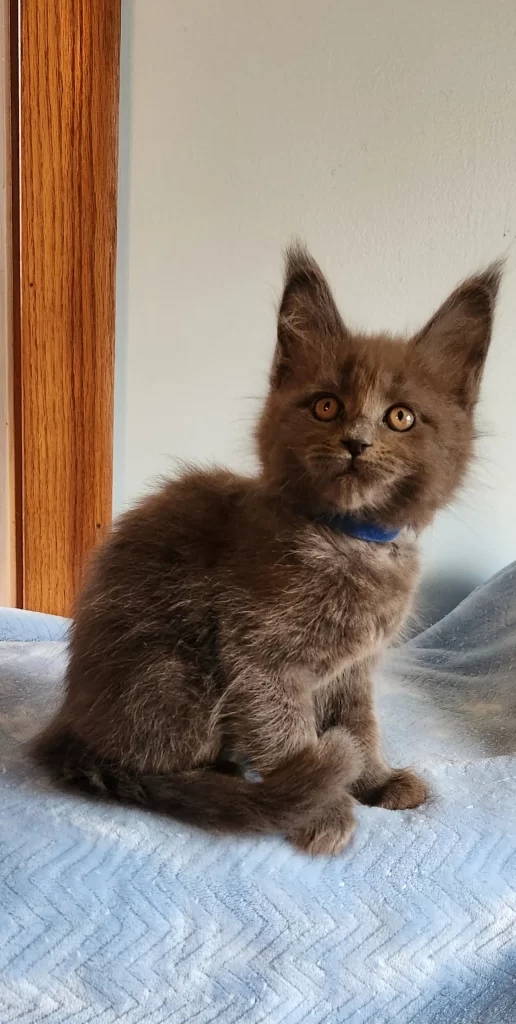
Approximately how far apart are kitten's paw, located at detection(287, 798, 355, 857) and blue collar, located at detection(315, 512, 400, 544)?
0.27 meters

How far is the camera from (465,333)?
73 centimetres

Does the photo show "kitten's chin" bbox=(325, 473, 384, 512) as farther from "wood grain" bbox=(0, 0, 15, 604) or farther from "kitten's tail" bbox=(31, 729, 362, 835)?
"wood grain" bbox=(0, 0, 15, 604)

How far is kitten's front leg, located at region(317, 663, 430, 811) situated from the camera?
31.1 inches

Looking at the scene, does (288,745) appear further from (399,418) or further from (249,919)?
(399,418)

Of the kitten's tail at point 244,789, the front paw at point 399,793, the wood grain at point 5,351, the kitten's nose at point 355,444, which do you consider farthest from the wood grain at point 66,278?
the kitten's nose at point 355,444

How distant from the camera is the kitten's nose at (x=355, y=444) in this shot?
64 cm

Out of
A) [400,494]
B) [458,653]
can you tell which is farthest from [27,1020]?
[458,653]

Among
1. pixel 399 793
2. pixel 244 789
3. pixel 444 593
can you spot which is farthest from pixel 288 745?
pixel 444 593

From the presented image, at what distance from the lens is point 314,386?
0.70 m

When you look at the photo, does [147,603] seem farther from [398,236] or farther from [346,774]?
[398,236]

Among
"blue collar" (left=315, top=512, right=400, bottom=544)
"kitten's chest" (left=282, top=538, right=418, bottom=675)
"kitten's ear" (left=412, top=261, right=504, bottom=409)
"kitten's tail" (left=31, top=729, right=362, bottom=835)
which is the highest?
"kitten's ear" (left=412, top=261, right=504, bottom=409)

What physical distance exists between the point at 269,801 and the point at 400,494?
0.32 m

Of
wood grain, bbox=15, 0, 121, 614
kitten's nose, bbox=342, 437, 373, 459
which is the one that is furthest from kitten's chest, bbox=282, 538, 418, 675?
wood grain, bbox=15, 0, 121, 614

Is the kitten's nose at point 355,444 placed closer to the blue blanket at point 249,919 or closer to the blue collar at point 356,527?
the blue collar at point 356,527
